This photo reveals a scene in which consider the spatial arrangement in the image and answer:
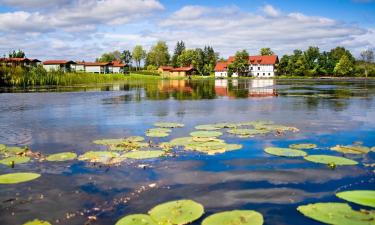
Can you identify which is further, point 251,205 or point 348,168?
point 348,168

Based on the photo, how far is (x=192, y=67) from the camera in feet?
523

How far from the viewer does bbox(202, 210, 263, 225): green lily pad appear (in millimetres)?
6723

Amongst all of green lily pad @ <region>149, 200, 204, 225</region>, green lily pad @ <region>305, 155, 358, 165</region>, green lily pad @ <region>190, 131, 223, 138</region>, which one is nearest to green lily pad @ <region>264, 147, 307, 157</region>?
green lily pad @ <region>305, 155, 358, 165</region>

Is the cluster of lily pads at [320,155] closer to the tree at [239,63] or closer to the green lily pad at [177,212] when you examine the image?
the green lily pad at [177,212]

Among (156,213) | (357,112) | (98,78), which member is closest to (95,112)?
(357,112)

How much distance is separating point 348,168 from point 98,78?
83.4 meters

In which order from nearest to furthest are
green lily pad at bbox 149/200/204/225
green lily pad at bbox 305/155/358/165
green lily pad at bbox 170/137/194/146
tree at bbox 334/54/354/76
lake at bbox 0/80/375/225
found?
1. green lily pad at bbox 149/200/204/225
2. lake at bbox 0/80/375/225
3. green lily pad at bbox 305/155/358/165
4. green lily pad at bbox 170/137/194/146
5. tree at bbox 334/54/354/76

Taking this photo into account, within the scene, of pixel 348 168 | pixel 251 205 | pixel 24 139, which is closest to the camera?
pixel 251 205

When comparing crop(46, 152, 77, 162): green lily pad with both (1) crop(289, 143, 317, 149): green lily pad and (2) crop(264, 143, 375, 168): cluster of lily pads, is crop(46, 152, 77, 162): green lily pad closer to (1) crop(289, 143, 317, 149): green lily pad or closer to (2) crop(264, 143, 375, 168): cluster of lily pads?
(2) crop(264, 143, 375, 168): cluster of lily pads

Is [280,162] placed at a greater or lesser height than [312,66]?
lesser

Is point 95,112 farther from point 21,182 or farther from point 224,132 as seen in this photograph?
point 21,182

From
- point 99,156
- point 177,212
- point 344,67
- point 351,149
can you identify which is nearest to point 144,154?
point 99,156

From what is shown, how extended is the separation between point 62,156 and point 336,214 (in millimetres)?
8774

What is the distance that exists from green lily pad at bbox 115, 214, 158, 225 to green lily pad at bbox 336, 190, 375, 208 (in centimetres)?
432
